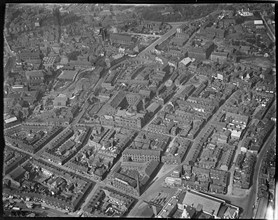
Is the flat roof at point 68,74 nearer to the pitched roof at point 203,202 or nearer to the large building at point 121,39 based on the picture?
the large building at point 121,39

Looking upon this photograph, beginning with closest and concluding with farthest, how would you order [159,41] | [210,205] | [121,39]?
[210,205]
[121,39]
[159,41]

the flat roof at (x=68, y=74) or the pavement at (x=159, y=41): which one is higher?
the pavement at (x=159, y=41)

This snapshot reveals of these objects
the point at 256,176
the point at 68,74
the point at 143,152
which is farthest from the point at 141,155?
the point at 68,74

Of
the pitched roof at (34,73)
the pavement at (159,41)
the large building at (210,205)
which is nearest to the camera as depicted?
the large building at (210,205)

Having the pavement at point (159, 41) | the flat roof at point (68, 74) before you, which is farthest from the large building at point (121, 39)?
the flat roof at point (68, 74)

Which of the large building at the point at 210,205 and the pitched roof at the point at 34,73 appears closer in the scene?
the large building at the point at 210,205

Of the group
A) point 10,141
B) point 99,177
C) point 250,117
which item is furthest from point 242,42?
point 10,141

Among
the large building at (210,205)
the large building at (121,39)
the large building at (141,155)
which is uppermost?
the large building at (121,39)

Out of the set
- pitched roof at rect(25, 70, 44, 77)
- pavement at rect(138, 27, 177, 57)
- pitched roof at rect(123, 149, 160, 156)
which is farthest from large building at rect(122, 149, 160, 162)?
pavement at rect(138, 27, 177, 57)

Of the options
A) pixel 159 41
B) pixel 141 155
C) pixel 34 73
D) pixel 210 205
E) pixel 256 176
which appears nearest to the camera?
pixel 210 205

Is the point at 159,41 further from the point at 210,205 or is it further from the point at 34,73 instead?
the point at 210,205

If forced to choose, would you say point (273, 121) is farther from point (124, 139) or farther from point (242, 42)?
point (124, 139)

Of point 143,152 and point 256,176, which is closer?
point 256,176
